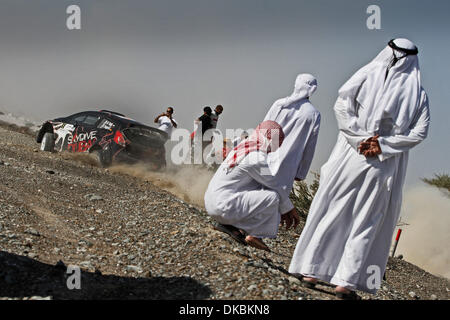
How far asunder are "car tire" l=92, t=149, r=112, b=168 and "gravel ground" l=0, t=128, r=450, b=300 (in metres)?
2.16

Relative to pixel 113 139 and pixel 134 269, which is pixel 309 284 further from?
pixel 113 139

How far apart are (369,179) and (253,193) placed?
1.38 metres

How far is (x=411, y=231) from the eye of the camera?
3150 cm

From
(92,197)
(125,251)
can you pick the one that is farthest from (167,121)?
(125,251)

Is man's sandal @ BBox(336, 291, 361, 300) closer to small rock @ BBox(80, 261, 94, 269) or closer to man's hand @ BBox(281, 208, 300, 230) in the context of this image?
man's hand @ BBox(281, 208, 300, 230)

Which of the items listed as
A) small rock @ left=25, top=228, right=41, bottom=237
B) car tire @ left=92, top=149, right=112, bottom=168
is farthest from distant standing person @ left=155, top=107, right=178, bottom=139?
small rock @ left=25, top=228, right=41, bottom=237

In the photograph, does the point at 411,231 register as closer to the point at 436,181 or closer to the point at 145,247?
the point at 436,181

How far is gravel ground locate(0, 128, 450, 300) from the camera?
5.88 m

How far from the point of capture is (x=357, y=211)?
21.0 feet

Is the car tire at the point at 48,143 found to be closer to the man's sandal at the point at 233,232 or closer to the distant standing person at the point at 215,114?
the distant standing person at the point at 215,114

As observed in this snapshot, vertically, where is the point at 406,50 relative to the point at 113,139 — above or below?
above

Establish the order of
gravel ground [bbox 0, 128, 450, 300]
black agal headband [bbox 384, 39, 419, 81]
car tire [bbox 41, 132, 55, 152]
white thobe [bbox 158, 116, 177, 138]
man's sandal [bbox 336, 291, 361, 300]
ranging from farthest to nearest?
white thobe [bbox 158, 116, 177, 138], car tire [bbox 41, 132, 55, 152], black agal headband [bbox 384, 39, 419, 81], man's sandal [bbox 336, 291, 361, 300], gravel ground [bbox 0, 128, 450, 300]
